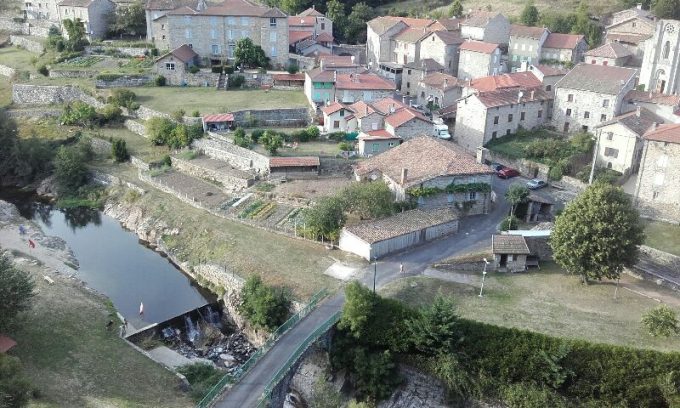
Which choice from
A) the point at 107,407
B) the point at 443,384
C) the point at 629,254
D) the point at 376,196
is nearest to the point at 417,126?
the point at 376,196

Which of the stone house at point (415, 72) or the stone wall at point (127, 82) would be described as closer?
the stone house at point (415, 72)

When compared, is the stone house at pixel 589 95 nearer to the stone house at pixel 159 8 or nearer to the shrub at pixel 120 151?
the shrub at pixel 120 151

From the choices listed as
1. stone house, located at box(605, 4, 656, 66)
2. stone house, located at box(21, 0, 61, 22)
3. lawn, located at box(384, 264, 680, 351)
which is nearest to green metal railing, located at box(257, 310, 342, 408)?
lawn, located at box(384, 264, 680, 351)

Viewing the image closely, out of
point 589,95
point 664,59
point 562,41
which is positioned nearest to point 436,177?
point 589,95

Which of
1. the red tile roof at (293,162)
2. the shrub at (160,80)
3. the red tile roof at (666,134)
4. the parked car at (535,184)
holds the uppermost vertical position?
the red tile roof at (666,134)

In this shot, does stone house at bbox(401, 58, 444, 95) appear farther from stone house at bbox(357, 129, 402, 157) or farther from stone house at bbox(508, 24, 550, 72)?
stone house at bbox(357, 129, 402, 157)

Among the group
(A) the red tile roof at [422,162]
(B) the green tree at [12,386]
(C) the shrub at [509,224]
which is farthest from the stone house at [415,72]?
(B) the green tree at [12,386]
